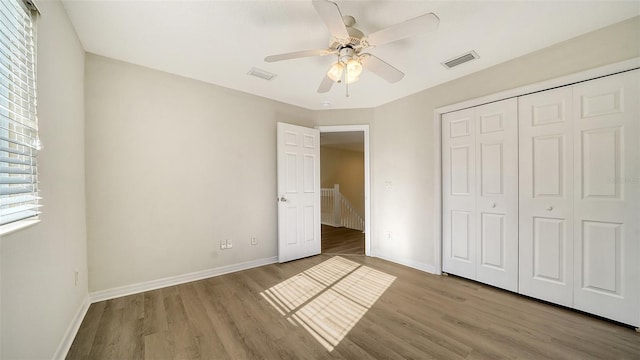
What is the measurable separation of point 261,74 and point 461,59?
2.22m

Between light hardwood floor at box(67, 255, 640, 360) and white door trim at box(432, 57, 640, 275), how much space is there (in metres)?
0.65

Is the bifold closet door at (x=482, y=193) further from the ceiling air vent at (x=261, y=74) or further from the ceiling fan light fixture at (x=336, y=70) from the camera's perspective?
the ceiling air vent at (x=261, y=74)

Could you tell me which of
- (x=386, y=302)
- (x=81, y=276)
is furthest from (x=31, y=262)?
(x=386, y=302)

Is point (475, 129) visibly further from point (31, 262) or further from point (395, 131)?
point (31, 262)

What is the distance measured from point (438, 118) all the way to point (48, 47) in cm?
374

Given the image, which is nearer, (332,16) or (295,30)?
(332,16)

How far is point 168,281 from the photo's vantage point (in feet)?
9.16

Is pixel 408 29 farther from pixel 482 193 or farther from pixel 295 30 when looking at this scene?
pixel 482 193

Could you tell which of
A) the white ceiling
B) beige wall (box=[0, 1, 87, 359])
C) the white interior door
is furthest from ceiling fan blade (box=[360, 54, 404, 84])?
beige wall (box=[0, 1, 87, 359])

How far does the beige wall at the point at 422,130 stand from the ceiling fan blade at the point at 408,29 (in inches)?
66.4

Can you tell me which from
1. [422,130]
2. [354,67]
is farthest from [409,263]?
[354,67]

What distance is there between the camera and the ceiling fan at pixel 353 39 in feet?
4.80

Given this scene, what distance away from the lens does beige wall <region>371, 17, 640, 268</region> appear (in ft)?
6.84

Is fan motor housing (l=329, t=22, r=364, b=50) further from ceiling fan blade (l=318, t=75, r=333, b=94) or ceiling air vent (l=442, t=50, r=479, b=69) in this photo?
ceiling air vent (l=442, t=50, r=479, b=69)
